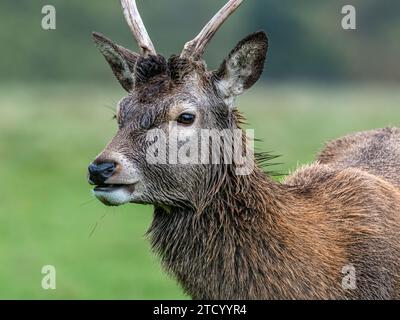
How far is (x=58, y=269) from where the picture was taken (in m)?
17.9

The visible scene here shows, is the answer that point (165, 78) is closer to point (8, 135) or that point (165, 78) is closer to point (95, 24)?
→ point (8, 135)

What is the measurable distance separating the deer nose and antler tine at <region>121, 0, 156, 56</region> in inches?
50.4

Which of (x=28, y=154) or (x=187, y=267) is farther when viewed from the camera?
(x=28, y=154)

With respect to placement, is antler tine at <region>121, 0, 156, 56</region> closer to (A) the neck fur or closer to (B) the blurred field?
(A) the neck fur

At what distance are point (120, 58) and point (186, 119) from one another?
1193 millimetres

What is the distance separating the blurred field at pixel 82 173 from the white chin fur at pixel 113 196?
1550mm

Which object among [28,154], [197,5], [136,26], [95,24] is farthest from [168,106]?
[95,24]

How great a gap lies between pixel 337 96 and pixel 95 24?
1884cm

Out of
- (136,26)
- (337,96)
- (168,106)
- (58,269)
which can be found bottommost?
(58,269)

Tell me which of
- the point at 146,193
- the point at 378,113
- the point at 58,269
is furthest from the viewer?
the point at 378,113

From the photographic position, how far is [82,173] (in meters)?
27.7

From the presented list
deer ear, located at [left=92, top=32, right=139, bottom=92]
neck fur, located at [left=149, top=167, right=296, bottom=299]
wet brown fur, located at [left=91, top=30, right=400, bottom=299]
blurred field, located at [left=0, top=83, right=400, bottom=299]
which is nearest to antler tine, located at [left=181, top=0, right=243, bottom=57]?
wet brown fur, located at [left=91, top=30, right=400, bottom=299]

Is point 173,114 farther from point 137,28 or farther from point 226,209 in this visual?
point 137,28

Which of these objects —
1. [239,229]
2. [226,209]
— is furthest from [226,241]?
[226,209]
